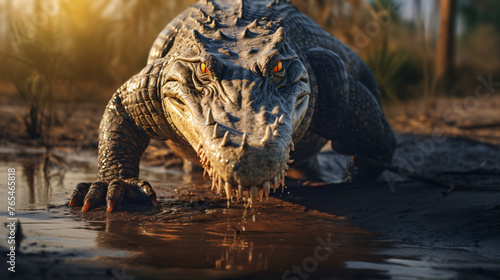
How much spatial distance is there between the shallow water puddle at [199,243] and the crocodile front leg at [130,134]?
0.72 feet

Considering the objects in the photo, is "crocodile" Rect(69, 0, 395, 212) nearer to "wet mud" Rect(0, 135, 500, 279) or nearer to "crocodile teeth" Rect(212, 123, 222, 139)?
"crocodile teeth" Rect(212, 123, 222, 139)

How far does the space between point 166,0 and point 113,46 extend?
161 centimetres

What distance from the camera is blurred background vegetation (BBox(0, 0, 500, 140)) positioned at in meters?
6.71

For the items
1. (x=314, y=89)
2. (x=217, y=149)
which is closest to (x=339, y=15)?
(x=314, y=89)

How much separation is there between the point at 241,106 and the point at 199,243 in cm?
86

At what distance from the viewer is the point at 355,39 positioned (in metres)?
8.87

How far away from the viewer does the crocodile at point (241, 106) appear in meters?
2.81

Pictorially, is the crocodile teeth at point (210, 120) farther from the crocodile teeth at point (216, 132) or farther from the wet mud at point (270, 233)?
the wet mud at point (270, 233)

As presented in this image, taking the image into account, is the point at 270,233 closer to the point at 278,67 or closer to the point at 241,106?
the point at 241,106

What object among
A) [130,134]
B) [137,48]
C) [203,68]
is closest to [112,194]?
[130,134]

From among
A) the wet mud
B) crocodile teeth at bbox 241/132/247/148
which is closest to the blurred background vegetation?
the wet mud

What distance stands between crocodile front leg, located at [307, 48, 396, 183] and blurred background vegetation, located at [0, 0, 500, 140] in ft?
11.5

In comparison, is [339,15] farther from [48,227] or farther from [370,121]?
[48,227]

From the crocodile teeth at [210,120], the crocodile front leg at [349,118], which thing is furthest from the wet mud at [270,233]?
the crocodile teeth at [210,120]
